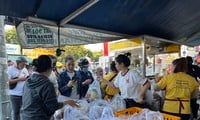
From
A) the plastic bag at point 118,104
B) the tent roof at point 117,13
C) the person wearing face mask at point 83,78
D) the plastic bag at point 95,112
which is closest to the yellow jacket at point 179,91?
the plastic bag at point 118,104

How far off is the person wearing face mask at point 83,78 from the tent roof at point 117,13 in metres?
0.58

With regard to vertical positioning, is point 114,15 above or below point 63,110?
above

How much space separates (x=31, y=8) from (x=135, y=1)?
1187mm

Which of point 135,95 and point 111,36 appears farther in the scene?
point 111,36

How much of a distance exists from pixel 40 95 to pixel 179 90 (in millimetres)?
1817

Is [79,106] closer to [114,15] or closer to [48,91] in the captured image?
[48,91]

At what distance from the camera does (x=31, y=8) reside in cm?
324

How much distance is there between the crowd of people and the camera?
103 inches

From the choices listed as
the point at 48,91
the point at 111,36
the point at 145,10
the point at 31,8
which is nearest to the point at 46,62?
the point at 48,91

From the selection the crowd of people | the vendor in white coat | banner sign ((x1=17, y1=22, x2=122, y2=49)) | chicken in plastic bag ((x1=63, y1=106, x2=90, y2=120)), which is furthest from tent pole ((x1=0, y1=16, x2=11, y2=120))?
the vendor in white coat

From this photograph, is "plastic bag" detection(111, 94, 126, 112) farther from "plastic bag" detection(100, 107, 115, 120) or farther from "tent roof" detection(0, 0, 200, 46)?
"tent roof" detection(0, 0, 200, 46)

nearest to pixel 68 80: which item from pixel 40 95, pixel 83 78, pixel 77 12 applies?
pixel 83 78

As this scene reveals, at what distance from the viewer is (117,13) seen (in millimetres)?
A: 3791

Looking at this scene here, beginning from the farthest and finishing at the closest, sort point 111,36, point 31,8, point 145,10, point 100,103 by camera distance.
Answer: point 111,36 → point 145,10 → point 31,8 → point 100,103
